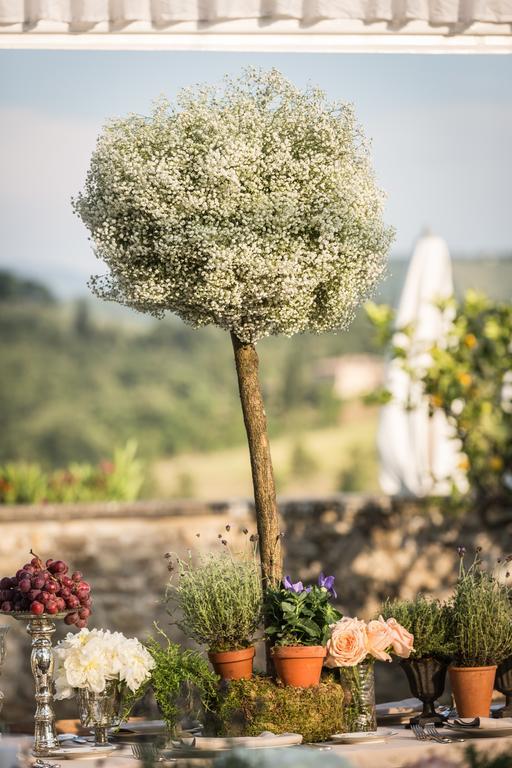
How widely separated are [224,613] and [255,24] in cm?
147

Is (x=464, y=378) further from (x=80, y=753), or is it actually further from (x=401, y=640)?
(x=80, y=753)

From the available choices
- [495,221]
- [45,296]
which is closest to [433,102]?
[495,221]

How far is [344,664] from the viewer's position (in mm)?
2357

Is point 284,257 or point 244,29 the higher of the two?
point 244,29

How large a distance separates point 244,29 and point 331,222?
69 centimetres

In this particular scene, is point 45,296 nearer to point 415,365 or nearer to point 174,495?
point 174,495

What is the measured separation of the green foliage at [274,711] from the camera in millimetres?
2277

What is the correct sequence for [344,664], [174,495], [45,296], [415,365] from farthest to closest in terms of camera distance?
→ [45,296], [174,495], [415,365], [344,664]

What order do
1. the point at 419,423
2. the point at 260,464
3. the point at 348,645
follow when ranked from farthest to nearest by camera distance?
the point at 419,423
the point at 260,464
the point at 348,645

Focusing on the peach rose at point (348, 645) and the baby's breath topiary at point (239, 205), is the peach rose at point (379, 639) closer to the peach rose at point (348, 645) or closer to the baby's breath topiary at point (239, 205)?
the peach rose at point (348, 645)

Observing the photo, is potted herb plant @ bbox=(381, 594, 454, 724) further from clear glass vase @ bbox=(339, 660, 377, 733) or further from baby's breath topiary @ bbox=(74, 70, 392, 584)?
baby's breath topiary @ bbox=(74, 70, 392, 584)

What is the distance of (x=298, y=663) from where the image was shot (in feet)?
7.57

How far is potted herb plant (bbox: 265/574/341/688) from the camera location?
2.31 meters

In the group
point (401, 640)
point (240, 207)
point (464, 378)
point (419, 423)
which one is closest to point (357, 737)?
point (401, 640)
